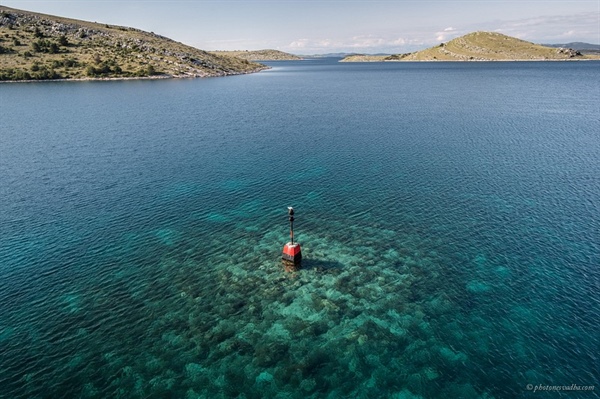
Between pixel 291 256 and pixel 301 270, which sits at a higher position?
pixel 291 256

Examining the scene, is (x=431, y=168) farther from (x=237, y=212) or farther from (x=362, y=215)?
(x=237, y=212)

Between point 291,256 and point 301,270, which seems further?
point 291,256

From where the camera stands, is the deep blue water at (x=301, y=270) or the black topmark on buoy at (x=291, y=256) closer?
the deep blue water at (x=301, y=270)

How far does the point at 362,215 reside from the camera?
211 ft

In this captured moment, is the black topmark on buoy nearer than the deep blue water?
No

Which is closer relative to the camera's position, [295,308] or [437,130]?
[295,308]

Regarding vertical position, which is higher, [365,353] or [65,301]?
[65,301]

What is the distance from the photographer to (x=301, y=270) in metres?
48.7

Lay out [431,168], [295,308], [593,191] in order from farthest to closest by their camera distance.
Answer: [431,168] < [593,191] < [295,308]

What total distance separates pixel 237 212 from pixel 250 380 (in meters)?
37.9

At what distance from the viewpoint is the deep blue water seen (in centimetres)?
3300

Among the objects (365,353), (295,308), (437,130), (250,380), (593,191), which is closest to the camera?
(250,380)

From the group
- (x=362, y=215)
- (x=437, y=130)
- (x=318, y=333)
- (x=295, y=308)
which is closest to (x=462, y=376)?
(x=318, y=333)

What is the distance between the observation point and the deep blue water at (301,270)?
3300 cm
